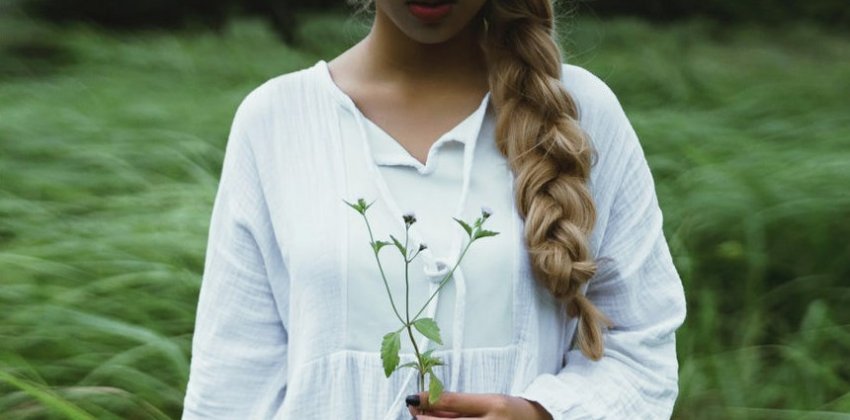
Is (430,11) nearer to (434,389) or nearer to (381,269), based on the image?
(381,269)

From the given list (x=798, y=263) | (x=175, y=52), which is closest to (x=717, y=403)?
(x=798, y=263)

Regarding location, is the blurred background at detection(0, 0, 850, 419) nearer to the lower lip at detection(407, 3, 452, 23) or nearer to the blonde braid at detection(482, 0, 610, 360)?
the blonde braid at detection(482, 0, 610, 360)

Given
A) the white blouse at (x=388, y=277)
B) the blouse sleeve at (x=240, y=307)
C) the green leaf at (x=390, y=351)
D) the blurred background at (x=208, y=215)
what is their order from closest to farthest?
the green leaf at (x=390, y=351) → the white blouse at (x=388, y=277) → the blouse sleeve at (x=240, y=307) → the blurred background at (x=208, y=215)

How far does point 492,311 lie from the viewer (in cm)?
223

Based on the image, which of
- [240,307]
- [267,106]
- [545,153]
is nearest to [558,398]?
[545,153]

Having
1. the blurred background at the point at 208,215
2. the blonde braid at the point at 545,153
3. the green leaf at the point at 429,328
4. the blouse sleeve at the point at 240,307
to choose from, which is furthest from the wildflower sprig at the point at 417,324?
the blurred background at the point at 208,215

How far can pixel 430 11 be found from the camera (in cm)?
223

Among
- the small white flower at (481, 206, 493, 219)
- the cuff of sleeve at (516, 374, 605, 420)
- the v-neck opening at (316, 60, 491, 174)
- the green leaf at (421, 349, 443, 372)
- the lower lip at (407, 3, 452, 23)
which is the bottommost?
the cuff of sleeve at (516, 374, 605, 420)

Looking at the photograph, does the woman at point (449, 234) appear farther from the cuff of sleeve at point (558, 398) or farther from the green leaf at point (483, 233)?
the green leaf at point (483, 233)

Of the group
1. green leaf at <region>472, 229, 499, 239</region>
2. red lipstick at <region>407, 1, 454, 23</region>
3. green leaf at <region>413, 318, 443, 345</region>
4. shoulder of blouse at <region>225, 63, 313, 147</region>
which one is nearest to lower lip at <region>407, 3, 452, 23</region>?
red lipstick at <region>407, 1, 454, 23</region>

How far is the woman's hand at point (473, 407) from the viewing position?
2096 millimetres

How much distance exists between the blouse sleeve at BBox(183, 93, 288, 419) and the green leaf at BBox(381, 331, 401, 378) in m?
0.35

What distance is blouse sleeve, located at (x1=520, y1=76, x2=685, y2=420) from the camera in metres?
2.33

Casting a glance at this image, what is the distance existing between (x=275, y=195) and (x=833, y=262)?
8.90 feet
